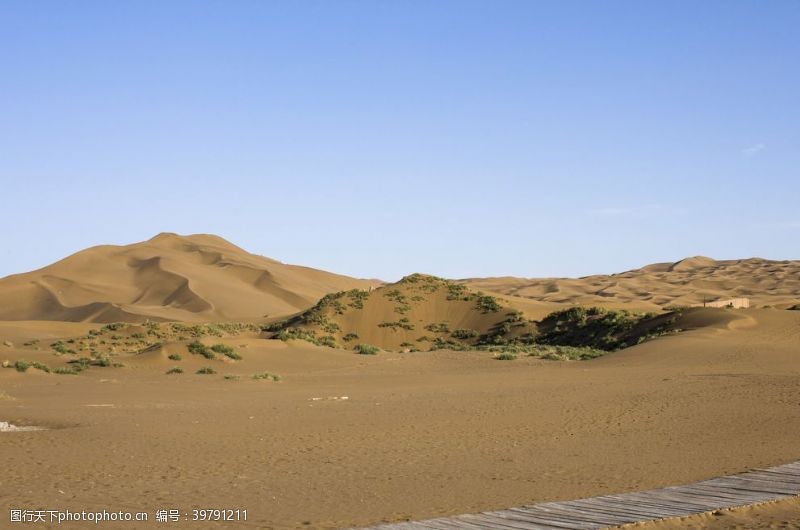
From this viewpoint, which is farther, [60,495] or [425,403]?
[425,403]

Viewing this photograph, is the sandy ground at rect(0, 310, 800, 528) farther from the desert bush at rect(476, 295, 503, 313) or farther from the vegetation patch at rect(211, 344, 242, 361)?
the desert bush at rect(476, 295, 503, 313)

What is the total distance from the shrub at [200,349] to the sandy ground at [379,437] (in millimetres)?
2893

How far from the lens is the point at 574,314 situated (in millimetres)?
48750

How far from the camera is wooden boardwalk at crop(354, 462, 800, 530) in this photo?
857 cm

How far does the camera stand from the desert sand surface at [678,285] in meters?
83.1

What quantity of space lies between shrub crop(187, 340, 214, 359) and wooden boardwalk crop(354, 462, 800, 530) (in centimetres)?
2436

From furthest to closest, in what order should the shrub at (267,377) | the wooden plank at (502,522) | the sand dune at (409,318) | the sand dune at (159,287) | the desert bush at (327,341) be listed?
the sand dune at (159,287) → the sand dune at (409,318) → the desert bush at (327,341) → the shrub at (267,377) → the wooden plank at (502,522)

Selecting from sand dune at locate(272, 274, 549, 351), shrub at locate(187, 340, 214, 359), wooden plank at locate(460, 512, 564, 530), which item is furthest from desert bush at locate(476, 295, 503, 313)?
wooden plank at locate(460, 512, 564, 530)

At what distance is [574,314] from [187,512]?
132ft

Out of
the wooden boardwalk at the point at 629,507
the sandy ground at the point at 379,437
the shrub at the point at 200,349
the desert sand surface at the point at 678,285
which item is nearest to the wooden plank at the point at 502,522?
the wooden boardwalk at the point at 629,507

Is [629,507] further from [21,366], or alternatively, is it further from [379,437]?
[21,366]

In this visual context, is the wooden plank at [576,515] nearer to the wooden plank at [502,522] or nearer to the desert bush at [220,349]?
the wooden plank at [502,522]

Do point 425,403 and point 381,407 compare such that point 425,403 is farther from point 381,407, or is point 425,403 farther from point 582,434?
point 582,434

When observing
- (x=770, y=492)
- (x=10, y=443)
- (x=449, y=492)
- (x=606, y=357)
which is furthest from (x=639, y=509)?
(x=606, y=357)
